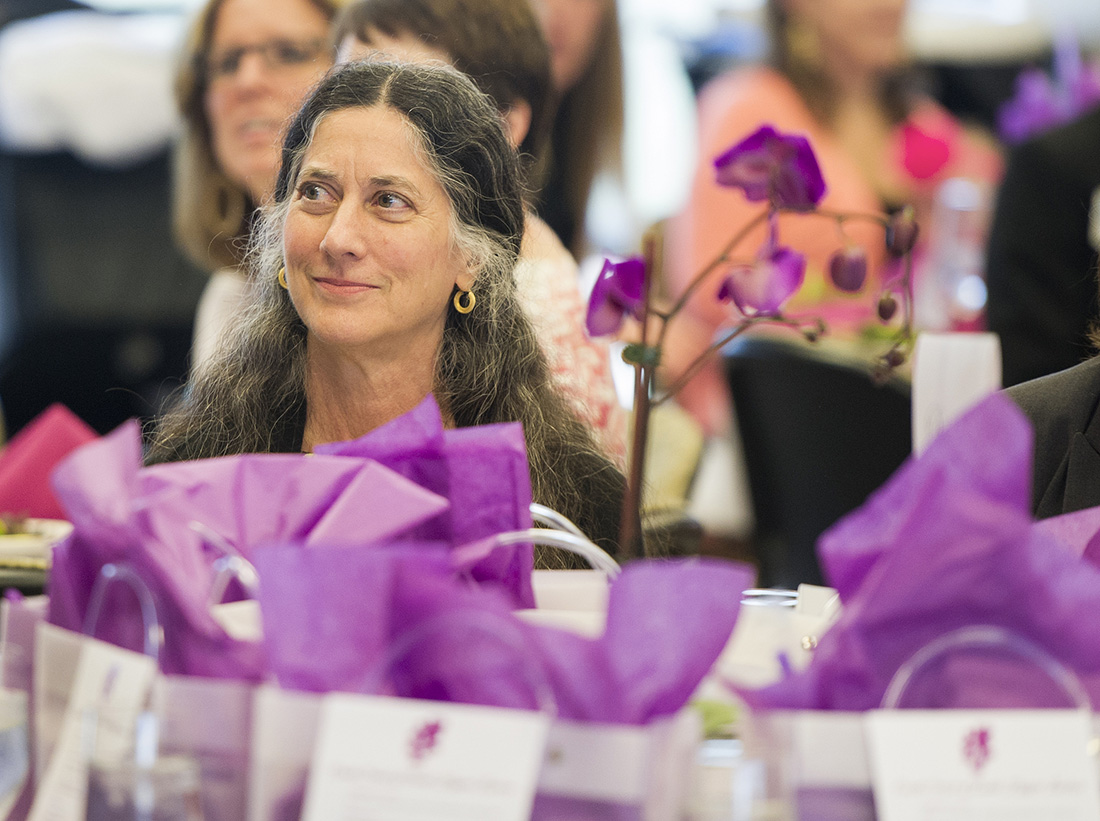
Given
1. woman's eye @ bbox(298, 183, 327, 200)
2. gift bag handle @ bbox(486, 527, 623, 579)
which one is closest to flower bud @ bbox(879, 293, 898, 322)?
gift bag handle @ bbox(486, 527, 623, 579)

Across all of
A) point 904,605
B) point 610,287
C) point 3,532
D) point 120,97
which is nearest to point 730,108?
point 120,97

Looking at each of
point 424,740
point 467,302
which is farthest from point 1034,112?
point 424,740

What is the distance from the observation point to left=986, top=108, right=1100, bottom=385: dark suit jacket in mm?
2887

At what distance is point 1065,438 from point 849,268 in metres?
0.42

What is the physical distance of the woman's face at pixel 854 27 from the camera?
369cm

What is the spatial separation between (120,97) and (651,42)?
184cm

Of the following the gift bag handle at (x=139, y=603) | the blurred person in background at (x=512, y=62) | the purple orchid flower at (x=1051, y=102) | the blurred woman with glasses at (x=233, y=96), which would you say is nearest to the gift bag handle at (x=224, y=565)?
the gift bag handle at (x=139, y=603)

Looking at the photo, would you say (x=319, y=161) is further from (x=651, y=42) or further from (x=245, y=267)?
(x=651, y=42)

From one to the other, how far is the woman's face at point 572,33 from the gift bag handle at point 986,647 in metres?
2.10

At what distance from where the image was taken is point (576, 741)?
0.75m

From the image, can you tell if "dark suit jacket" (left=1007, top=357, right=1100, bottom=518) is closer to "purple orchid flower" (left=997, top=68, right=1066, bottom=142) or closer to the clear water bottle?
the clear water bottle

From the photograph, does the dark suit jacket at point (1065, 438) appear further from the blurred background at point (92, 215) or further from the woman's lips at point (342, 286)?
the blurred background at point (92, 215)

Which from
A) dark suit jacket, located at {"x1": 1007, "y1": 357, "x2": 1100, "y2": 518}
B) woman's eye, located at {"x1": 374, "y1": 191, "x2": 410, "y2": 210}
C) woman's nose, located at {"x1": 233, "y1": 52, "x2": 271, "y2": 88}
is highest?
woman's nose, located at {"x1": 233, "y1": 52, "x2": 271, "y2": 88}

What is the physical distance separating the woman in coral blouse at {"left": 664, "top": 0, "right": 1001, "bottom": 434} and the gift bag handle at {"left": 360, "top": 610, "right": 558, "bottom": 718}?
8.47ft
